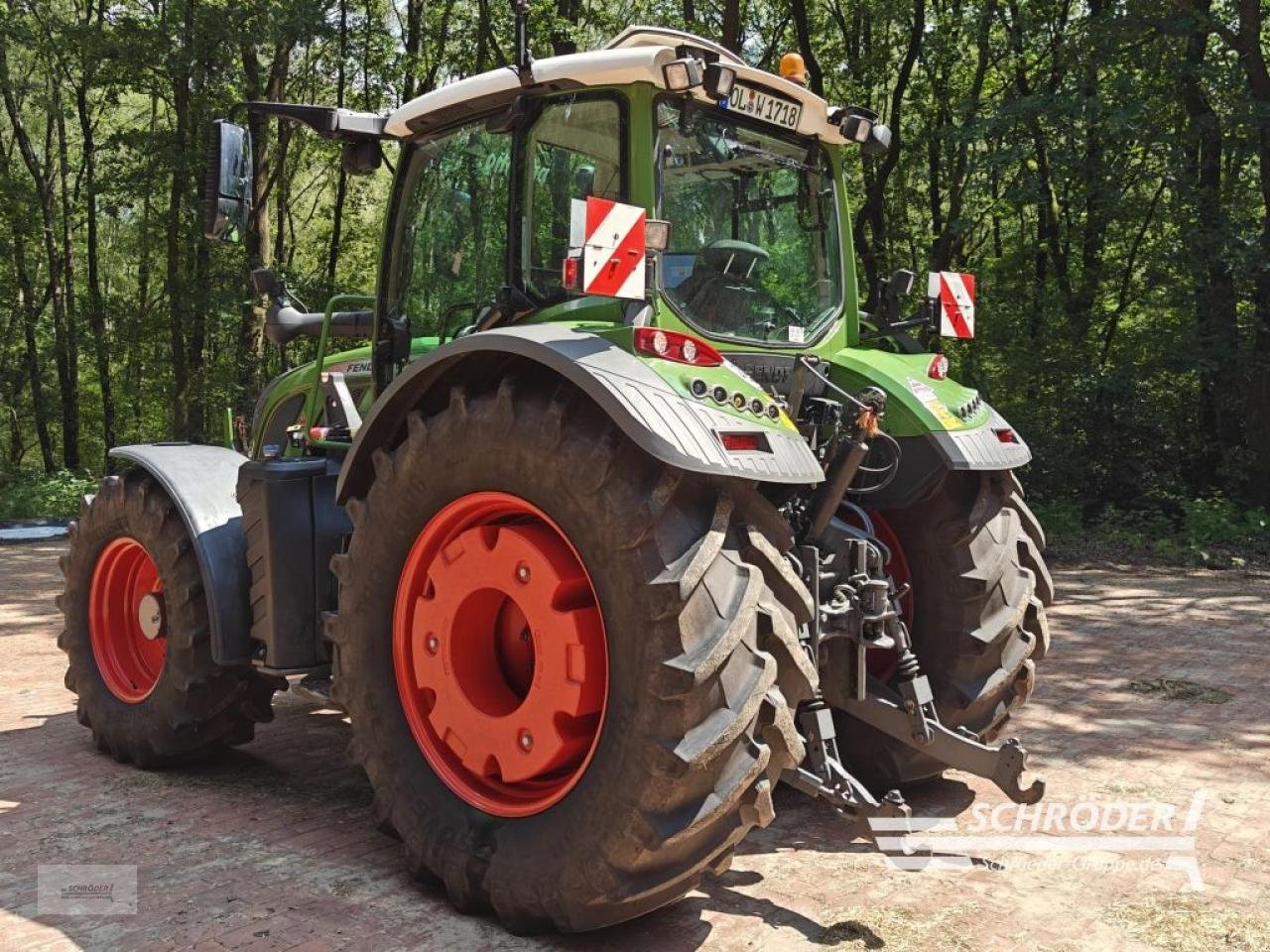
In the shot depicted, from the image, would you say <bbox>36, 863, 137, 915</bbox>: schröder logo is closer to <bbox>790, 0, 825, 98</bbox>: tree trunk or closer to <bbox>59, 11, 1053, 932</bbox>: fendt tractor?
<bbox>59, 11, 1053, 932</bbox>: fendt tractor

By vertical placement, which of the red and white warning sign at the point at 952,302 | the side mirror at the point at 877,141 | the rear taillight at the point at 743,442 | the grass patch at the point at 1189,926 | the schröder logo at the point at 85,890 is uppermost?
the side mirror at the point at 877,141

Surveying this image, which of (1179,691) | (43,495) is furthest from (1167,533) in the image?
(43,495)

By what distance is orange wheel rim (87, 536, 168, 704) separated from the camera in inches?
188

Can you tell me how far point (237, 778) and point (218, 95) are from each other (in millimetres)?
15478

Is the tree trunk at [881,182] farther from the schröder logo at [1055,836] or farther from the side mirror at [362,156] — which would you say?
the schröder logo at [1055,836]

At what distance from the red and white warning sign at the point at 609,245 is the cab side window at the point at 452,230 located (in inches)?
35.2

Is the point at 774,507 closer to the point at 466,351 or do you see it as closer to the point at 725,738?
the point at 725,738

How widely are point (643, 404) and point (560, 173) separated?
125cm

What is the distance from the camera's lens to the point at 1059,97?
12.4m

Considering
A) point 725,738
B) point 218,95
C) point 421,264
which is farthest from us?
point 218,95

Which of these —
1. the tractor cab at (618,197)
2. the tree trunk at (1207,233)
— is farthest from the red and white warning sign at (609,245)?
the tree trunk at (1207,233)

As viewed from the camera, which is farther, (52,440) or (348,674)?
(52,440)

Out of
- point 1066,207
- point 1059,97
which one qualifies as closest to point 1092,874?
point 1059,97

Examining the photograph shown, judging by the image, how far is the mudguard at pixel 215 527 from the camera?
163 inches
